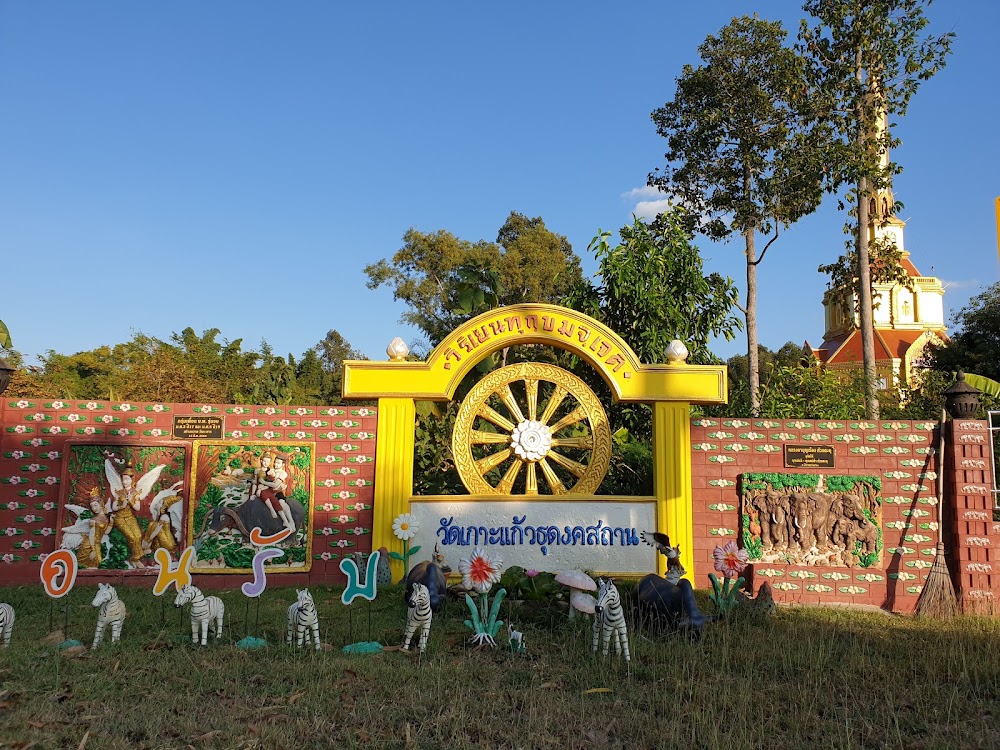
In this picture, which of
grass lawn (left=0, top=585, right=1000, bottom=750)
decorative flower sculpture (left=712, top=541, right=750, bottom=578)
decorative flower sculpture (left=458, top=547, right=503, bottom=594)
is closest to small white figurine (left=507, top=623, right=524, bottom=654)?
grass lawn (left=0, top=585, right=1000, bottom=750)

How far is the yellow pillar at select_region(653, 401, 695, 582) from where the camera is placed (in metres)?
10.2

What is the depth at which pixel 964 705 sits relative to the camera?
5609mm

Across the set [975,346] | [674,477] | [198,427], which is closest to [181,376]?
[198,427]

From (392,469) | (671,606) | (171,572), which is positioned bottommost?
(671,606)

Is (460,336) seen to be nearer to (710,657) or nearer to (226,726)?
(710,657)

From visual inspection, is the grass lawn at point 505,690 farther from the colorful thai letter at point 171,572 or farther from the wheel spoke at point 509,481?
the wheel spoke at point 509,481

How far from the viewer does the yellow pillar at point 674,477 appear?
33.3 ft

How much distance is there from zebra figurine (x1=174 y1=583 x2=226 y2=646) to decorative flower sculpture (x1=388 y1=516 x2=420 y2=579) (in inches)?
125

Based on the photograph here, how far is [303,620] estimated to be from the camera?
677cm

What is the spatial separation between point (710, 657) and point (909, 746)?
2.05m

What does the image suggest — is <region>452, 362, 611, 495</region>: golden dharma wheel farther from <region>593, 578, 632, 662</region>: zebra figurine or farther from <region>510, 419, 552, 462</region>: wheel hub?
<region>593, 578, 632, 662</region>: zebra figurine

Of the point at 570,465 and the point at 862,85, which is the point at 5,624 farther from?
the point at 862,85

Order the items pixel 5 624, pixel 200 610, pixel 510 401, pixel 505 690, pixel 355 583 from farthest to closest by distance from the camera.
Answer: pixel 510 401
pixel 355 583
pixel 200 610
pixel 5 624
pixel 505 690

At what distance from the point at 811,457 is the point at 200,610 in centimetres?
758
